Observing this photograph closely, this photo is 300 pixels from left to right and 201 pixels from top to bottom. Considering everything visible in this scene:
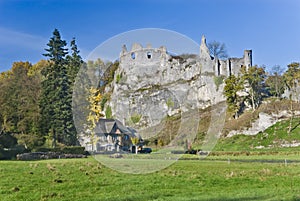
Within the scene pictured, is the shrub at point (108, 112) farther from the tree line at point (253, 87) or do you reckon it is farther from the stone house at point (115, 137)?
the tree line at point (253, 87)

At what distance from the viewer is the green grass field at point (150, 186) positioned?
15.5 meters

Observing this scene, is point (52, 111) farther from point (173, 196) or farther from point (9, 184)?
point (173, 196)

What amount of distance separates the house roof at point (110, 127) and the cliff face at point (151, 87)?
240mm

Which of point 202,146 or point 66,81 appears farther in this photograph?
point 66,81

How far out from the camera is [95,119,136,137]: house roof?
13.7 metres

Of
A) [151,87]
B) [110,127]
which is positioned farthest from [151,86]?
[110,127]

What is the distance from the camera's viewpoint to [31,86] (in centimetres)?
7144

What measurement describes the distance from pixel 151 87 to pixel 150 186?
237 inches

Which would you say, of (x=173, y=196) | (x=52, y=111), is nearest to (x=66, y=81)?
(x=52, y=111)

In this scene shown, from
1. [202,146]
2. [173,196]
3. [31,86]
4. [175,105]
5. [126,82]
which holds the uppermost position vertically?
[31,86]

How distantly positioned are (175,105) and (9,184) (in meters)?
9.62

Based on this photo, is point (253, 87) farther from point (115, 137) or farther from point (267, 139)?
point (115, 137)

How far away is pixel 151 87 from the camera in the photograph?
1380 centimetres

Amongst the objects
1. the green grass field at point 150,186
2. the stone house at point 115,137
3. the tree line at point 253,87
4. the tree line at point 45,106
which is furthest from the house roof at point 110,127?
the tree line at point 253,87
